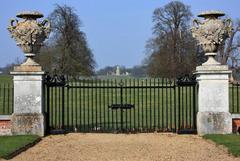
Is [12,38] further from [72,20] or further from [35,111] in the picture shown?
[72,20]

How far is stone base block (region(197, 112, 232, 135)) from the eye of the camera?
1519 cm

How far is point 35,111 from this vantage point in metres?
15.2

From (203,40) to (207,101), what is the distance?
75.6 inches

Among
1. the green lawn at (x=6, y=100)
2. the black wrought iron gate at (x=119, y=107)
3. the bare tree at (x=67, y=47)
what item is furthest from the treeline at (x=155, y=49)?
the black wrought iron gate at (x=119, y=107)

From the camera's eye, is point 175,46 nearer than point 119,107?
→ No

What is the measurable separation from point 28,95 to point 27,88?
0.22m

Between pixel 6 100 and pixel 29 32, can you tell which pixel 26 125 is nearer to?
pixel 29 32

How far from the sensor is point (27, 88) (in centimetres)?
1523

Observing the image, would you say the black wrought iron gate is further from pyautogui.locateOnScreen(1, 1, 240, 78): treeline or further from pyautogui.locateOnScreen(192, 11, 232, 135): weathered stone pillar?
pyautogui.locateOnScreen(1, 1, 240, 78): treeline

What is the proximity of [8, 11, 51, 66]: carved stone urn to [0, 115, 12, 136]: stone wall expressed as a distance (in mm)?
1803

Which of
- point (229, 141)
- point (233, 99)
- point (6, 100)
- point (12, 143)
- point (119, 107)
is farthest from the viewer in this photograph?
point (6, 100)

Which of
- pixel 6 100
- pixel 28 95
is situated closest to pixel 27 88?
pixel 28 95

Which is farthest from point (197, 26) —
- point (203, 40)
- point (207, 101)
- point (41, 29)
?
point (41, 29)

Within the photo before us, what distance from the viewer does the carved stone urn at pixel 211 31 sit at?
50.6 ft
